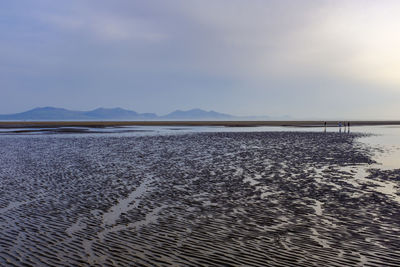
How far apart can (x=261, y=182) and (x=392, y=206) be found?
6.66 metres

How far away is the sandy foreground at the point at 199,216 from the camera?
8234 mm

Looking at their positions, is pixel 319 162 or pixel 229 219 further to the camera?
pixel 319 162

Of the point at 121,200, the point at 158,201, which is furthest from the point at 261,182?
the point at 121,200

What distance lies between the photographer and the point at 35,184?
57.8 ft

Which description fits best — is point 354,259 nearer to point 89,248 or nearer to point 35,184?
point 89,248

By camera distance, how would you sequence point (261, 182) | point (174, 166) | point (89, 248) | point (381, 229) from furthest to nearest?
point (174, 166) → point (261, 182) → point (381, 229) → point (89, 248)

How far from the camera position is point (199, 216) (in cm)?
1180

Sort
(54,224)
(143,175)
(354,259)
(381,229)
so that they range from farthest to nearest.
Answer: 1. (143,175)
2. (54,224)
3. (381,229)
4. (354,259)

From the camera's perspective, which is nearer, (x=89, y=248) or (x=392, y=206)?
(x=89, y=248)

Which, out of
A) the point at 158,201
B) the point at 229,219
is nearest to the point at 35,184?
the point at 158,201

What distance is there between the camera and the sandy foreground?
324 inches

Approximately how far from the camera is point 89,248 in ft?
28.6

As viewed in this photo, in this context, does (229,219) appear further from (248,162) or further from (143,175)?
(248,162)

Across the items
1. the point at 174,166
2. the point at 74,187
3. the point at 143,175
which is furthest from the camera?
the point at 174,166
